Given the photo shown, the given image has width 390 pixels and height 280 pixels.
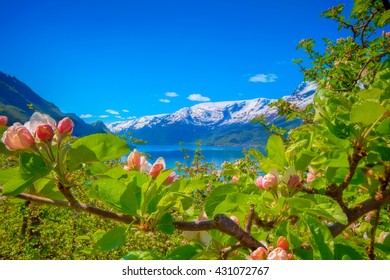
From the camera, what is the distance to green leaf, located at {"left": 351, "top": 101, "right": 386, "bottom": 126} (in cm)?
76

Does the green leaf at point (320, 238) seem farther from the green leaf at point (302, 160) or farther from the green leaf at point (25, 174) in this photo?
the green leaf at point (25, 174)

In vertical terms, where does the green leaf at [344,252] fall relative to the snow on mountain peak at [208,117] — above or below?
below

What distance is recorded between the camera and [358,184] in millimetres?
1021

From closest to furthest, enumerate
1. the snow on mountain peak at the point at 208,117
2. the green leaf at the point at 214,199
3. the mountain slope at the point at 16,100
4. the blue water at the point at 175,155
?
the green leaf at the point at 214,199, the mountain slope at the point at 16,100, the blue water at the point at 175,155, the snow on mountain peak at the point at 208,117

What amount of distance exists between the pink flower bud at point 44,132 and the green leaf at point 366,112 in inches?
24.9

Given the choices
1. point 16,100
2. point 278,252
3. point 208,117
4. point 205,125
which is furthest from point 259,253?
point 208,117

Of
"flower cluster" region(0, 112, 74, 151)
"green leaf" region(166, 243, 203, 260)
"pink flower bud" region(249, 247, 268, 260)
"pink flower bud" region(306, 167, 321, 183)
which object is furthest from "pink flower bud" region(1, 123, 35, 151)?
"pink flower bud" region(306, 167, 321, 183)

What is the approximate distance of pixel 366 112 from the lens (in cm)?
78

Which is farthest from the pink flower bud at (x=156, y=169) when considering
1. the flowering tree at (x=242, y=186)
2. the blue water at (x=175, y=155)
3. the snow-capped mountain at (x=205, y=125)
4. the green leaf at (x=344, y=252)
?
the snow-capped mountain at (x=205, y=125)

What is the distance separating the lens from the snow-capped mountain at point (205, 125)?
122438 millimetres

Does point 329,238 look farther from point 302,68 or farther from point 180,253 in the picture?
point 302,68

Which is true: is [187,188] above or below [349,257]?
above
